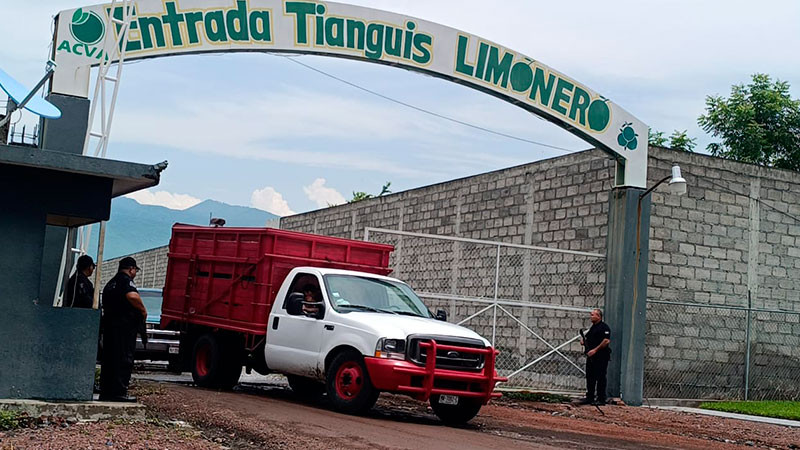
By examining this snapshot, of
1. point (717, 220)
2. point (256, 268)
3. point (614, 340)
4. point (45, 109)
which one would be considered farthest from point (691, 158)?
point (45, 109)

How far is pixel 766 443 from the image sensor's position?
13.3 m

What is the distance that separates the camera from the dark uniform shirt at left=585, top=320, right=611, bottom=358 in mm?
17672

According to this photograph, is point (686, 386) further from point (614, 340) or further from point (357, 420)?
point (357, 420)

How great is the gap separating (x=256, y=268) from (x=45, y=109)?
5366 mm

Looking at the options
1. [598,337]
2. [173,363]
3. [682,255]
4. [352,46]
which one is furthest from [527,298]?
[173,363]

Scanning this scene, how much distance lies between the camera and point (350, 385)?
42.1 ft

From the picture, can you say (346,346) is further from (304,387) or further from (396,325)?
(304,387)

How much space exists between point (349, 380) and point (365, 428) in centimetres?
173

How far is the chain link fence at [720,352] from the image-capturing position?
20094mm

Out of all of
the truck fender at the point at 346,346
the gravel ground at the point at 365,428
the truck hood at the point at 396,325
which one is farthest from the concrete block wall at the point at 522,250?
the truck fender at the point at 346,346

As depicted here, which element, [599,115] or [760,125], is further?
[760,125]

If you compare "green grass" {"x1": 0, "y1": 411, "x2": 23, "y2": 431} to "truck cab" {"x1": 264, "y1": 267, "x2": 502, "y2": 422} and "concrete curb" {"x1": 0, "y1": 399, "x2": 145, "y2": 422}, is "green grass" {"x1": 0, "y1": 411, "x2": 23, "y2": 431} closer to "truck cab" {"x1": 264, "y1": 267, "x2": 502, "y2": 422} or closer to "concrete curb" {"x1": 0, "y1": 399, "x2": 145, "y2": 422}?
"concrete curb" {"x1": 0, "y1": 399, "x2": 145, "y2": 422}

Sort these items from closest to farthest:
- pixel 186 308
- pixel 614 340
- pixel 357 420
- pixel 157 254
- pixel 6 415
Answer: pixel 6 415 < pixel 357 420 < pixel 186 308 < pixel 614 340 < pixel 157 254

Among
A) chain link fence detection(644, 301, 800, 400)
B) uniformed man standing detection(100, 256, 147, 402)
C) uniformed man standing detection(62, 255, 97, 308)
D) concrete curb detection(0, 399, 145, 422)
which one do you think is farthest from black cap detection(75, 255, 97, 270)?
chain link fence detection(644, 301, 800, 400)
